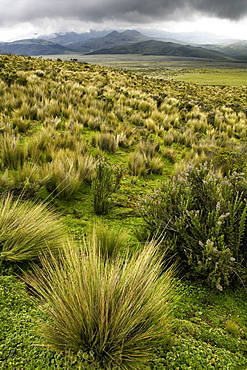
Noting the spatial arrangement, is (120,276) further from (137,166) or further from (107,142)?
(107,142)

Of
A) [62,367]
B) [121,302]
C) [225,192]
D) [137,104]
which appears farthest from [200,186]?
[137,104]

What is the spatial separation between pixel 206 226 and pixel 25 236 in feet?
5.88

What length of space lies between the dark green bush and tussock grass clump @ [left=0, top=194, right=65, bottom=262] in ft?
3.32

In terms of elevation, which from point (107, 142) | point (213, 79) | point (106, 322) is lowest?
point (107, 142)

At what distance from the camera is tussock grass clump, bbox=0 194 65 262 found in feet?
6.84

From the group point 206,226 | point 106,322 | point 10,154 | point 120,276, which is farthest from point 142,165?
point 106,322

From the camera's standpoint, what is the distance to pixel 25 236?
222 centimetres

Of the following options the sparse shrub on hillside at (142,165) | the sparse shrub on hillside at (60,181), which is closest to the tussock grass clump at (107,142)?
the sparse shrub on hillside at (142,165)

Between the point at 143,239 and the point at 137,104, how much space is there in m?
11.2

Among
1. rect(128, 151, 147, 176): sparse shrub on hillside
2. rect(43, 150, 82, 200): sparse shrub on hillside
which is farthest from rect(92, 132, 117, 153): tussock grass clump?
rect(43, 150, 82, 200): sparse shrub on hillside

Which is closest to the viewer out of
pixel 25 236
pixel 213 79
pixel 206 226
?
pixel 25 236

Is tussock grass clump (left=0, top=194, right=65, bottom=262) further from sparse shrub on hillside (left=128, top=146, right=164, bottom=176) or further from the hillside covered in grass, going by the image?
sparse shrub on hillside (left=128, top=146, right=164, bottom=176)

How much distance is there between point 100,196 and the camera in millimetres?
3357

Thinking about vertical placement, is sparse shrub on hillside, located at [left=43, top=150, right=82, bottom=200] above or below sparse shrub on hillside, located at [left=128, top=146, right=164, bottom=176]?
above
